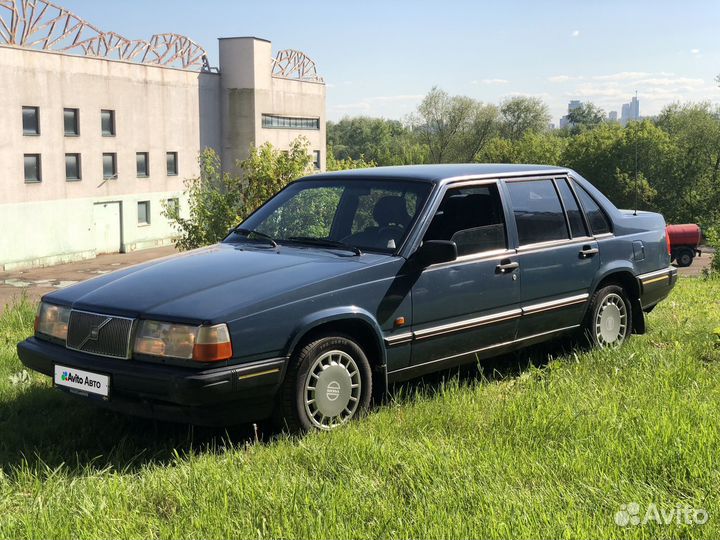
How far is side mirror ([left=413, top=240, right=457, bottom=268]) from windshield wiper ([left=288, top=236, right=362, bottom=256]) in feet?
1.32

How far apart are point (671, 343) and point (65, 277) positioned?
125ft

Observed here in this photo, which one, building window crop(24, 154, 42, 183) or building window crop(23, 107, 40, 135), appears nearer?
building window crop(23, 107, 40, 135)

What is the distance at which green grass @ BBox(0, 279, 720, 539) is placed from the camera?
3488 millimetres

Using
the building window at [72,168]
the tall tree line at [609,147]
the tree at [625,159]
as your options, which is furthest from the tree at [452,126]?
the building window at [72,168]

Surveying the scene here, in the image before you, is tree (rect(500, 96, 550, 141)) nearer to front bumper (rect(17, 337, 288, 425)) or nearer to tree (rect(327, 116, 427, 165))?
tree (rect(327, 116, 427, 165))

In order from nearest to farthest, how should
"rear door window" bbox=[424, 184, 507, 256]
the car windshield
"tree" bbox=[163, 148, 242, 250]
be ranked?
the car windshield < "rear door window" bbox=[424, 184, 507, 256] < "tree" bbox=[163, 148, 242, 250]

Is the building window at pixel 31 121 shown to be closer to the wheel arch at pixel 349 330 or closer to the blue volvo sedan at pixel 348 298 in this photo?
the blue volvo sedan at pixel 348 298

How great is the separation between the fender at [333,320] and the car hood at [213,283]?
0.14m

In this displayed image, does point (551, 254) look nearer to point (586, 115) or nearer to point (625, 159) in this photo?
point (625, 159)

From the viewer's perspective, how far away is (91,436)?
5090 millimetres

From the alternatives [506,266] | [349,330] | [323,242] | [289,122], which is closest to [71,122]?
[289,122]

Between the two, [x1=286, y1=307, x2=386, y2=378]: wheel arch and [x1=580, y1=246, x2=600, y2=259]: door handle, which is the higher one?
[x1=580, y1=246, x2=600, y2=259]: door handle

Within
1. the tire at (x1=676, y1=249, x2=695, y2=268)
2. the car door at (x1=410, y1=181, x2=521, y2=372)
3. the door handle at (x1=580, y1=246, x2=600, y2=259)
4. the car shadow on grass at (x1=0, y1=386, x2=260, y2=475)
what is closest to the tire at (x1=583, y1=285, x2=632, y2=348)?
the door handle at (x1=580, y1=246, x2=600, y2=259)

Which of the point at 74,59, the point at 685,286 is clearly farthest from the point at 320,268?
the point at 74,59
